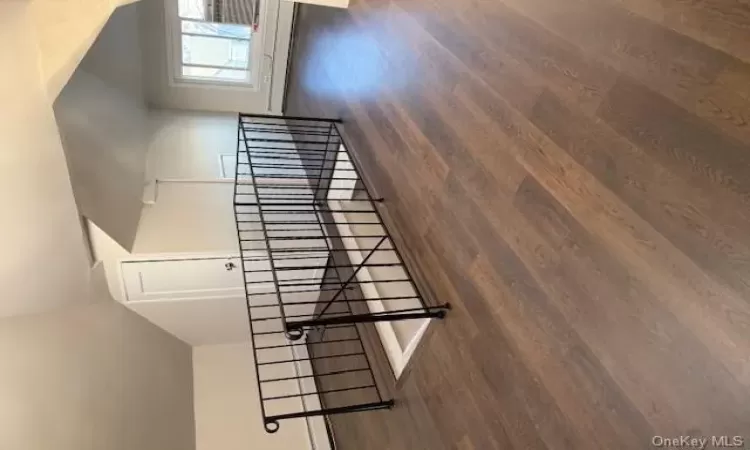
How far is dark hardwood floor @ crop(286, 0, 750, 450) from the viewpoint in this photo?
0.75 meters

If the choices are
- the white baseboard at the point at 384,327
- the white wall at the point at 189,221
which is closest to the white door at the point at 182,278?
the white wall at the point at 189,221

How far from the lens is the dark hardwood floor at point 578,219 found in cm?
75

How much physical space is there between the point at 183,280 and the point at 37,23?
1200mm

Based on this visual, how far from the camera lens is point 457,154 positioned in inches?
54.4

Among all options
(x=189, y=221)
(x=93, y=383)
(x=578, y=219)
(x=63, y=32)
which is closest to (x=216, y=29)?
(x=189, y=221)

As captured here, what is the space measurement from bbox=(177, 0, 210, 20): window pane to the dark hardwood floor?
1530mm

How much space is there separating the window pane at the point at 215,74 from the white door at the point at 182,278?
1.19 metres

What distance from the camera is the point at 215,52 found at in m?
2.93

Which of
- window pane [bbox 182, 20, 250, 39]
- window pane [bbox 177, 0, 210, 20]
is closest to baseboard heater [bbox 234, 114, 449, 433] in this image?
window pane [bbox 182, 20, 250, 39]

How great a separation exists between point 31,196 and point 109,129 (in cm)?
60

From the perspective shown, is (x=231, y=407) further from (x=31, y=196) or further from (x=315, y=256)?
(x=31, y=196)

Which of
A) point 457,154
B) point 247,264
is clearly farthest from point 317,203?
point 457,154

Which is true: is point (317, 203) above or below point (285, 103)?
below

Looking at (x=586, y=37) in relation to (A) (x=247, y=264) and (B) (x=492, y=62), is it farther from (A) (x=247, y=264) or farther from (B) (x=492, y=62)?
(A) (x=247, y=264)
